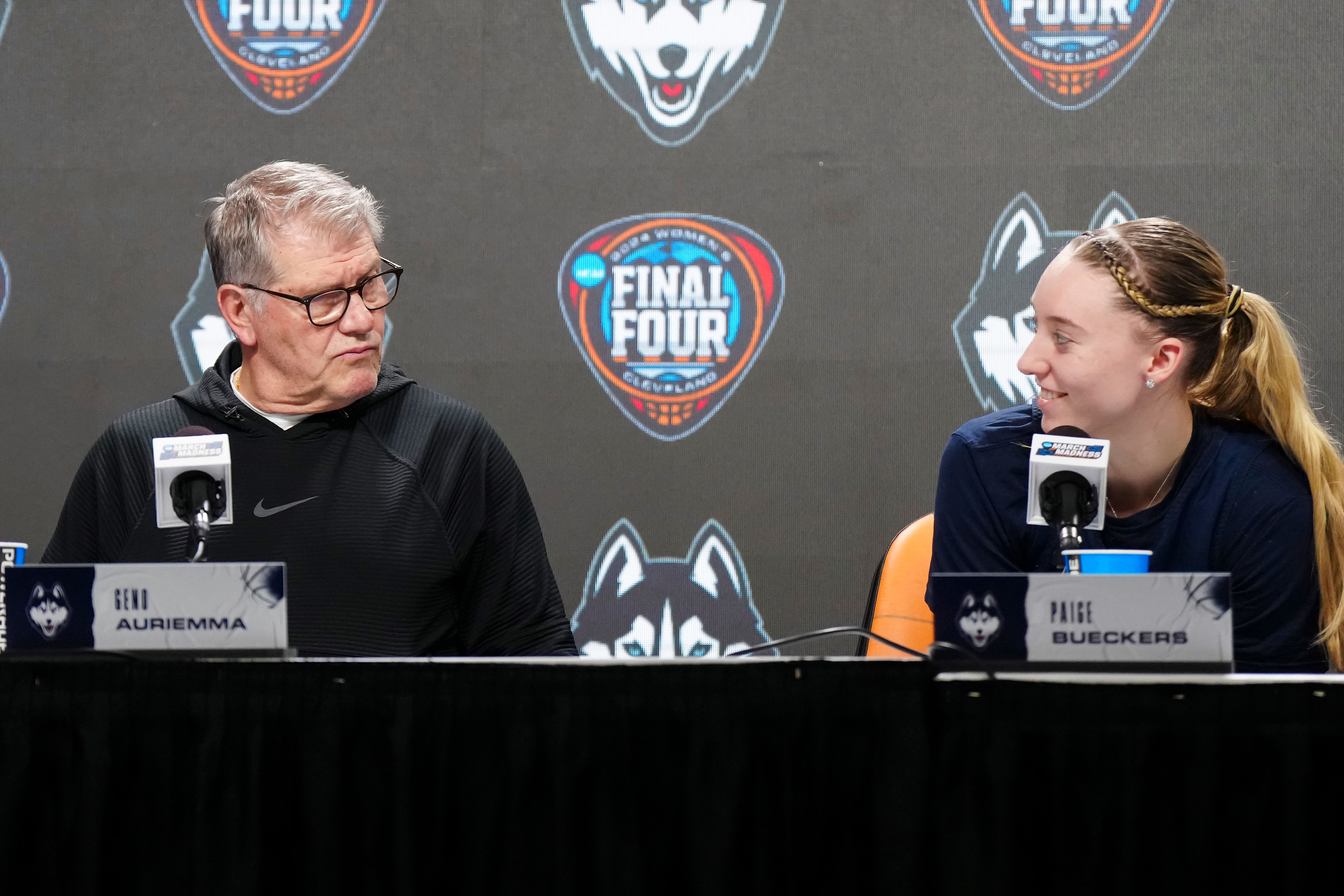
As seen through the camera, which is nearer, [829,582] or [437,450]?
[437,450]

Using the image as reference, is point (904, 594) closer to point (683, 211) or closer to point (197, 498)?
point (683, 211)

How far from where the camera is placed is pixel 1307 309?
2.28 m

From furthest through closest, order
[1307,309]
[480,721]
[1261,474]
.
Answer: [1307,309]
[1261,474]
[480,721]

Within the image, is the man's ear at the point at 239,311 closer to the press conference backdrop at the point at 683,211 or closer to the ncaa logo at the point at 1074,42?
the press conference backdrop at the point at 683,211

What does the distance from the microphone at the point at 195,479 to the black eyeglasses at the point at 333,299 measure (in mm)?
442

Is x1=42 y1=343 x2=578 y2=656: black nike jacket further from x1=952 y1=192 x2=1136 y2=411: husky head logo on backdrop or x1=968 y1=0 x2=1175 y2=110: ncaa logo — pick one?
x1=968 y1=0 x2=1175 y2=110: ncaa logo

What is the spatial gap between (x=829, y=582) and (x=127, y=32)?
173 centimetres

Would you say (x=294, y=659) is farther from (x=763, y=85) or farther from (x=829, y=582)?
(x=763, y=85)

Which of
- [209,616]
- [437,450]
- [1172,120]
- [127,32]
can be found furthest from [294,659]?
[1172,120]

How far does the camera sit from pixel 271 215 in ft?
5.39

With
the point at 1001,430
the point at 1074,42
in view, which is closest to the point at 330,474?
the point at 1001,430

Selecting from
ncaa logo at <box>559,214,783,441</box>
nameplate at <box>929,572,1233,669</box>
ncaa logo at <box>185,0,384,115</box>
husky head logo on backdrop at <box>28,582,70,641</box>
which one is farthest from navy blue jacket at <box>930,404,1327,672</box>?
ncaa logo at <box>185,0,384,115</box>

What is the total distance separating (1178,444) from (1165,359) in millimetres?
120

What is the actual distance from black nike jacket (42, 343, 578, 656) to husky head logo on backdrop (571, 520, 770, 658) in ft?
1.93
